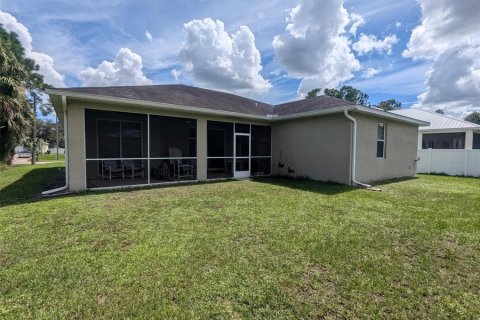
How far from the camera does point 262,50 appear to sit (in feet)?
50.6

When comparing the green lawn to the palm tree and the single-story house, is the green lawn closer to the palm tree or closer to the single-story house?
the palm tree

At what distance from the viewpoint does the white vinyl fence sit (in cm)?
1228

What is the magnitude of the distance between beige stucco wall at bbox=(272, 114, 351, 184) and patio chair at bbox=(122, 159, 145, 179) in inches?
253

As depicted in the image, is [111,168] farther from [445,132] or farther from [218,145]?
[445,132]

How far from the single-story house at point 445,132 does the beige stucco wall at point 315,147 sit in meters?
9.67

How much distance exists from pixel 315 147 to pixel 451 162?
346 inches

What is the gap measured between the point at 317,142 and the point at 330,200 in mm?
4029

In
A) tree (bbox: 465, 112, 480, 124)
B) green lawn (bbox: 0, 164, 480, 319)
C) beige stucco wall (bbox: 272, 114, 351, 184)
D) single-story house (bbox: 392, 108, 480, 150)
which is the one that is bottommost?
green lawn (bbox: 0, 164, 480, 319)

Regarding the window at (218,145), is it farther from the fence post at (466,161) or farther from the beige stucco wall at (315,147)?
the fence post at (466,161)

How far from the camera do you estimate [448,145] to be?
63.4ft

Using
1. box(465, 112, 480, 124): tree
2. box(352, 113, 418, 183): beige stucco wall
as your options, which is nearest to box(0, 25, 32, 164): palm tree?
box(352, 113, 418, 183): beige stucco wall

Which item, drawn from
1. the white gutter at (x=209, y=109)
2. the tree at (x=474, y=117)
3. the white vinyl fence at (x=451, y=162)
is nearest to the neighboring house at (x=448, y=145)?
the white vinyl fence at (x=451, y=162)

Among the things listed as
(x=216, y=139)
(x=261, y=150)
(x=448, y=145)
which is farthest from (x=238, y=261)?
(x=448, y=145)

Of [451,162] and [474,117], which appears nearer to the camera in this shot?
[451,162]
